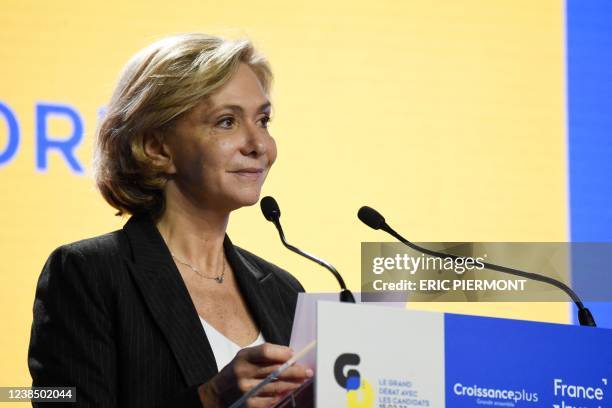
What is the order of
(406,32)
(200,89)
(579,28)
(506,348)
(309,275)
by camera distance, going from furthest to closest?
(579,28), (406,32), (309,275), (200,89), (506,348)

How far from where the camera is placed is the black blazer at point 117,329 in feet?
7.11

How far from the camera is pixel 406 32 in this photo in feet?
11.8

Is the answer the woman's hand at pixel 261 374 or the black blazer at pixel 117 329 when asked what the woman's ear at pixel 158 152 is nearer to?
the black blazer at pixel 117 329

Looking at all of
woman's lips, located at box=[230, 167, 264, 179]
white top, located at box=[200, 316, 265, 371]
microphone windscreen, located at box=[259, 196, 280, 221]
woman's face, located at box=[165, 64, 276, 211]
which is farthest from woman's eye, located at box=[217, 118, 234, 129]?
white top, located at box=[200, 316, 265, 371]

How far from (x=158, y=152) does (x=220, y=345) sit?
526mm

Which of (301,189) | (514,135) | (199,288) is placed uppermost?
(514,135)

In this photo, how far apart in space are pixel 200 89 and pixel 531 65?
1724 mm

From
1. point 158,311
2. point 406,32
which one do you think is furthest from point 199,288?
point 406,32

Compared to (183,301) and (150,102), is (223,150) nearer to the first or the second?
(150,102)

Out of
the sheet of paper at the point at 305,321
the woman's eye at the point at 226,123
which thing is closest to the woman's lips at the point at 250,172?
the woman's eye at the point at 226,123

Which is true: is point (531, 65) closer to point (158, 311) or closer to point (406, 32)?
point (406, 32)

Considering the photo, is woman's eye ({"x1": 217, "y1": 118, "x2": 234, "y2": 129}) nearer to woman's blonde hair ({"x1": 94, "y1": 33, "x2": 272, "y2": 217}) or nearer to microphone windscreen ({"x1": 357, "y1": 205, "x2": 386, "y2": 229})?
woman's blonde hair ({"x1": 94, "y1": 33, "x2": 272, "y2": 217})

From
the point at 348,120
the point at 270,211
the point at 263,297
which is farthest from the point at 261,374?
the point at 348,120

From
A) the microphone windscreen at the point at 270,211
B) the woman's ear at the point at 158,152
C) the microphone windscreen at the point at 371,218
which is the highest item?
the woman's ear at the point at 158,152
